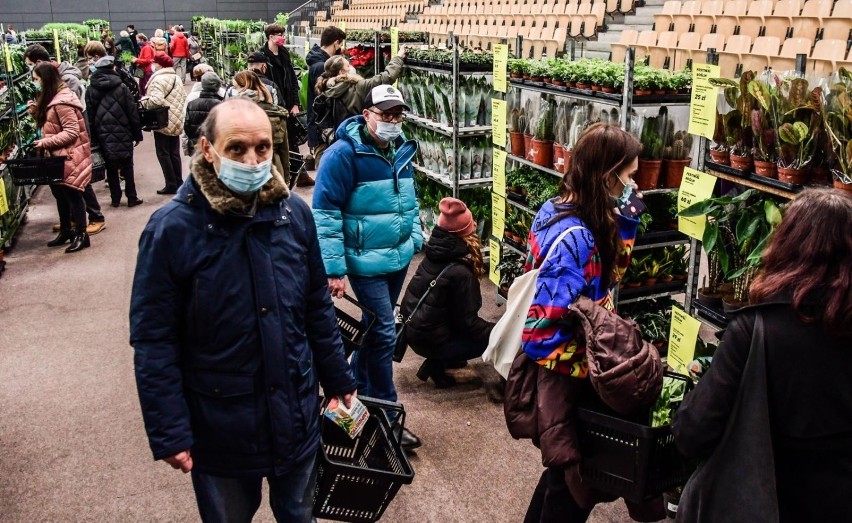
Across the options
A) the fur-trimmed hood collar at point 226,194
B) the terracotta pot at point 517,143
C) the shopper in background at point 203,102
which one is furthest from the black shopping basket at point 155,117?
the fur-trimmed hood collar at point 226,194

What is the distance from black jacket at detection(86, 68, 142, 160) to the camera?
7.08 m

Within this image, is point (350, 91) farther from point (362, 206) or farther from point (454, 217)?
point (362, 206)

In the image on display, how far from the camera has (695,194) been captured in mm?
2824

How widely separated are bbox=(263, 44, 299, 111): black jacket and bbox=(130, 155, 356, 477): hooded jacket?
640 centimetres

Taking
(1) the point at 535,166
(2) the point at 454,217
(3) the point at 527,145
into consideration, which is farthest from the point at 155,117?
(2) the point at 454,217

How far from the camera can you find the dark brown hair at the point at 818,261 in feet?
5.17

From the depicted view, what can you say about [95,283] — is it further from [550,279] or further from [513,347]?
[550,279]

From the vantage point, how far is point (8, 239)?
655 cm

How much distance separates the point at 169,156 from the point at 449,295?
5.55 m

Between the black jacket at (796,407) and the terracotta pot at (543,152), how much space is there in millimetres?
2604

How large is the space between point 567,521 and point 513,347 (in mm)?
598

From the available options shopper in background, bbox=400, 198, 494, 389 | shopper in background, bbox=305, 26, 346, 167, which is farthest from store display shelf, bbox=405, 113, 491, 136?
shopper in background, bbox=305, 26, 346, 167

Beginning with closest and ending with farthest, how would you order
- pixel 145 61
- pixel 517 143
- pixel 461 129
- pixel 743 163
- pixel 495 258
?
pixel 743 163 → pixel 517 143 → pixel 495 258 → pixel 461 129 → pixel 145 61

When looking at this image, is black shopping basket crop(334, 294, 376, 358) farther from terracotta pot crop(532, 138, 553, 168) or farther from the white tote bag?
terracotta pot crop(532, 138, 553, 168)
